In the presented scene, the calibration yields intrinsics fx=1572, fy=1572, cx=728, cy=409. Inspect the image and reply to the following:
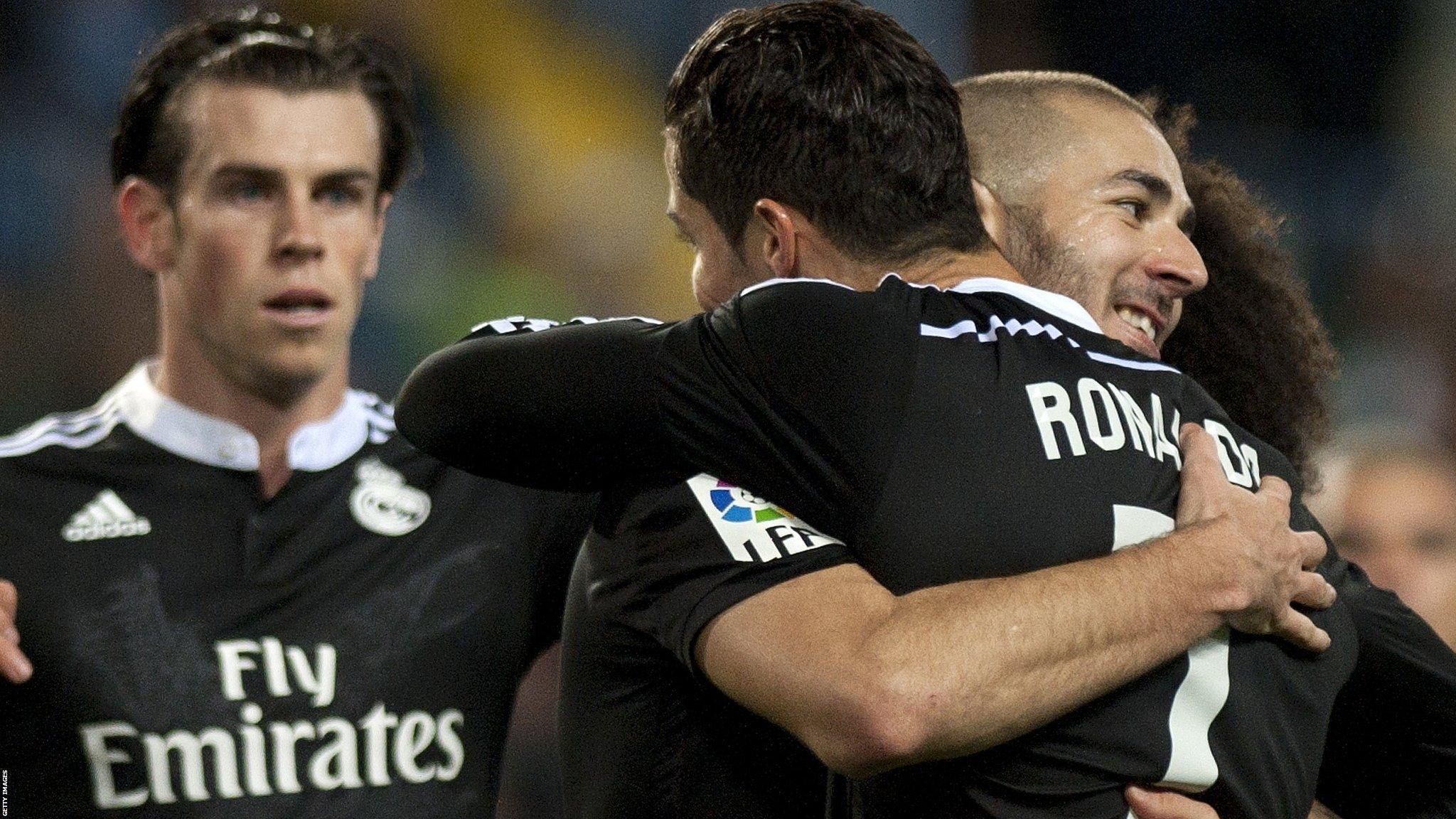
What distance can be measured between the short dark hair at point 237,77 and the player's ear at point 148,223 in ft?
0.08

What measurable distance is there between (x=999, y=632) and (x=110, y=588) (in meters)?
1.58

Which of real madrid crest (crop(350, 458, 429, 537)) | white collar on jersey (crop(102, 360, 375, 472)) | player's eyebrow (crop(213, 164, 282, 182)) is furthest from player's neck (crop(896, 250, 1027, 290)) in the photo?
player's eyebrow (crop(213, 164, 282, 182))

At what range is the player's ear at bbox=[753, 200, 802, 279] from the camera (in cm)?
202

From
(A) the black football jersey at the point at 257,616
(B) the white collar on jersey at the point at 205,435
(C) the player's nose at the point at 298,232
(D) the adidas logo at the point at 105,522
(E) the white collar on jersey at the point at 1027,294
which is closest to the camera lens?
(E) the white collar on jersey at the point at 1027,294

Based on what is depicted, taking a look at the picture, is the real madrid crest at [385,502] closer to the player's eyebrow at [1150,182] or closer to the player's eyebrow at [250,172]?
the player's eyebrow at [250,172]

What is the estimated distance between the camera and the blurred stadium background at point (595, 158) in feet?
18.4

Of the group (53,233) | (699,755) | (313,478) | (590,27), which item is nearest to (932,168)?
(699,755)

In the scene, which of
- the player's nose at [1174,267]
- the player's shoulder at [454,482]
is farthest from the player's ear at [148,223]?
the player's nose at [1174,267]

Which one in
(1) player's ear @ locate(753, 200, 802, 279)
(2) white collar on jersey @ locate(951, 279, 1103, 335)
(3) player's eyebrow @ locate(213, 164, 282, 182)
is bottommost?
(3) player's eyebrow @ locate(213, 164, 282, 182)

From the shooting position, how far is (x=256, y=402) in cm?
282

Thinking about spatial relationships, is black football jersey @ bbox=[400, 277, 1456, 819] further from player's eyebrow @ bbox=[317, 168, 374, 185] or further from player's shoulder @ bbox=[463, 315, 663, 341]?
player's eyebrow @ bbox=[317, 168, 374, 185]

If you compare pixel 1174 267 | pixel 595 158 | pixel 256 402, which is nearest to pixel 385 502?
pixel 256 402

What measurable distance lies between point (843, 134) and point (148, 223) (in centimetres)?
160

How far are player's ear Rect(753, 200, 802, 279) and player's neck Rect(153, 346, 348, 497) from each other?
1152 millimetres
